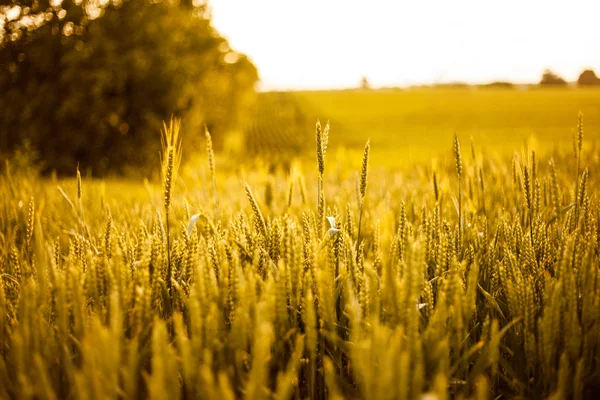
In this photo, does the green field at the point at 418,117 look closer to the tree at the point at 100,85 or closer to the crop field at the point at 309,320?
the tree at the point at 100,85

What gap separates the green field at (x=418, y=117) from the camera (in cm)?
2941

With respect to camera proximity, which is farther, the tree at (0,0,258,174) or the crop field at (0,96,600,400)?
the tree at (0,0,258,174)

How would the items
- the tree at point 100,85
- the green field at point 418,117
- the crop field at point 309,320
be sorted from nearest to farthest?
the crop field at point 309,320
the tree at point 100,85
the green field at point 418,117

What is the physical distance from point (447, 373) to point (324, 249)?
49 centimetres

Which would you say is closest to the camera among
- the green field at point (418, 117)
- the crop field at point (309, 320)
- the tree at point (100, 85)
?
the crop field at point (309, 320)

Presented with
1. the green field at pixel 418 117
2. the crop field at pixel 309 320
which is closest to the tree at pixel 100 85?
the crop field at pixel 309 320

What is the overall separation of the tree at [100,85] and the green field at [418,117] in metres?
14.1

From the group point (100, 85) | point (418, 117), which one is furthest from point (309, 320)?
point (418, 117)

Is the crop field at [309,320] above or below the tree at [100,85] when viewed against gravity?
below

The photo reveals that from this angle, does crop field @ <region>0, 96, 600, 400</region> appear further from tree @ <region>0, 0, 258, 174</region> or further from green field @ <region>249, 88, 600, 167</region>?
green field @ <region>249, 88, 600, 167</region>

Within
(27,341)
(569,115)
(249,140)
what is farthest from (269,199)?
(569,115)

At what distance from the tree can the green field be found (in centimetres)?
1406

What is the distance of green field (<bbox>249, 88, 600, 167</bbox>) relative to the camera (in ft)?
96.5

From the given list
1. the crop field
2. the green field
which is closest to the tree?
the crop field
